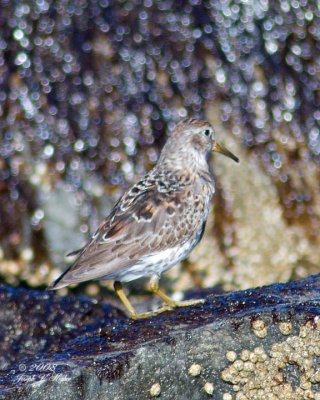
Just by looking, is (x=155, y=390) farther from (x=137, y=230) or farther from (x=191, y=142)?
(x=191, y=142)

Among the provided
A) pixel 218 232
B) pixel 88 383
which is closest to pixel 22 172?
pixel 218 232

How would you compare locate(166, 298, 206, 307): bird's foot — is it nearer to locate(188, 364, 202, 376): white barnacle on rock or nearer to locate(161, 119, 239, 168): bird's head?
locate(188, 364, 202, 376): white barnacle on rock

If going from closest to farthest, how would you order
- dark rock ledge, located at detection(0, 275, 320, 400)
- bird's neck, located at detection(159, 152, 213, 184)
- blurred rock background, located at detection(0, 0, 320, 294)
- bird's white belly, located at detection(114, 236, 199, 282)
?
dark rock ledge, located at detection(0, 275, 320, 400)
bird's white belly, located at detection(114, 236, 199, 282)
bird's neck, located at detection(159, 152, 213, 184)
blurred rock background, located at detection(0, 0, 320, 294)

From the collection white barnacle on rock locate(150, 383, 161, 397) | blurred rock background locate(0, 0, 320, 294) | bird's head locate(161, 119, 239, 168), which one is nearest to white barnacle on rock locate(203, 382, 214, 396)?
white barnacle on rock locate(150, 383, 161, 397)

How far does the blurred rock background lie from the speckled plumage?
3139 mm

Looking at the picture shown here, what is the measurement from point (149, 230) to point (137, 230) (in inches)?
3.4

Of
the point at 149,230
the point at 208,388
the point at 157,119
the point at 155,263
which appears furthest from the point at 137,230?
the point at 157,119

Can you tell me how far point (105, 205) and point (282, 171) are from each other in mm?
2025

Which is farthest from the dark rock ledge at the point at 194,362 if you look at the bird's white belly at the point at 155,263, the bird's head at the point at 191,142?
the bird's head at the point at 191,142

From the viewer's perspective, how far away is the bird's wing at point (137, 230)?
6273mm

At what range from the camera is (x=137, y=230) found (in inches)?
254

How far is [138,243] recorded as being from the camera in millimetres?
6398

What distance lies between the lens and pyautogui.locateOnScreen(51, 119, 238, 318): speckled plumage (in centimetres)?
629

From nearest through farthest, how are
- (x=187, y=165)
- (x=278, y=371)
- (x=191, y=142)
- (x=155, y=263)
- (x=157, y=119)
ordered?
(x=278, y=371)
(x=155, y=263)
(x=187, y=165)
(x=191, y=142)
(x=157, y=119)
